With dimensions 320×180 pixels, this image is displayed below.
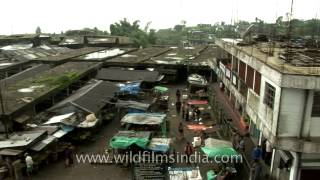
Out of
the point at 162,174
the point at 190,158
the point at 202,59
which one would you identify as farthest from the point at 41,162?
the point at 202,59

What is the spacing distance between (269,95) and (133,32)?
204 feet

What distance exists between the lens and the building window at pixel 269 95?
1351 cm

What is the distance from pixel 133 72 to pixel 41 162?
18.0 metres

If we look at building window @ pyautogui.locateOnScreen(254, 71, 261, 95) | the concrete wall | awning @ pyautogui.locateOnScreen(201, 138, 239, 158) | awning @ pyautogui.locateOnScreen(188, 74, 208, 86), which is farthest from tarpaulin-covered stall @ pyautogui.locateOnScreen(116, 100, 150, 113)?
the concrete wall

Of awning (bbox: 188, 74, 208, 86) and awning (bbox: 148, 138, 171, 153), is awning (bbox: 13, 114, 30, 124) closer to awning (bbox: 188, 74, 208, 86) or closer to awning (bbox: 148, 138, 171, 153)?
awning (bbox: 148, 138, 171, 153)

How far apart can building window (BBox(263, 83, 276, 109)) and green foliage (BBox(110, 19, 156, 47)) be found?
5696 cm

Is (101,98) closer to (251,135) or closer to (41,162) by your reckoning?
(41,162)

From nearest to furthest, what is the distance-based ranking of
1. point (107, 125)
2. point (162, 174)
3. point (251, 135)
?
point (162, 174) → point (251, 135) → point (107, 125)

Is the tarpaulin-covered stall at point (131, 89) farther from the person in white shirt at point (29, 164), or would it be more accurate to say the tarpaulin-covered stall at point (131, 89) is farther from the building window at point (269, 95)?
the building window at point (269, 95)

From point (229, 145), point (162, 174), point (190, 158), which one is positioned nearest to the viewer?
point (162, 174)

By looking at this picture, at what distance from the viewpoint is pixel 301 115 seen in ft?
41.2

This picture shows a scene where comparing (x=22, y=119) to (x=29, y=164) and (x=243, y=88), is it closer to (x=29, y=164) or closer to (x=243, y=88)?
(x=29, y=164)

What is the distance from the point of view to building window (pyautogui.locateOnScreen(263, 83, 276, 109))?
44.3 feet

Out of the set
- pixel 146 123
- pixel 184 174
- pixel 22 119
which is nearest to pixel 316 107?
pixel 184 174
